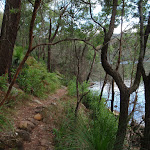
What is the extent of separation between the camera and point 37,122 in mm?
→ 3580

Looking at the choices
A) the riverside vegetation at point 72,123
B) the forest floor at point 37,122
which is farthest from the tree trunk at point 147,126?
the forest floor at point 37,122

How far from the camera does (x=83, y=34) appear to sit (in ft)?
13.5

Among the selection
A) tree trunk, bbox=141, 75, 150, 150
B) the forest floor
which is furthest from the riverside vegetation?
tree trunk, bbox=141, 75, 150, 150

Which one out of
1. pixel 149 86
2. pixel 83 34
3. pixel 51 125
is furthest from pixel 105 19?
pixel 51 125

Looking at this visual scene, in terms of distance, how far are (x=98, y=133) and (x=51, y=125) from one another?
1.81 meters

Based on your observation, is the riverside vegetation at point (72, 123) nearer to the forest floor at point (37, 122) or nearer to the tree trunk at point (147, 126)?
the forest floor at point (37, 122)

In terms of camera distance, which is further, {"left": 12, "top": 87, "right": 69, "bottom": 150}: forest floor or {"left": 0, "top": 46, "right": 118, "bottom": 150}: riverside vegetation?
{"left": 12, "top": 87, "right": 69, "bottom": 150}: forest floor

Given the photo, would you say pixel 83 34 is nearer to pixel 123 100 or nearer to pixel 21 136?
pixel 123 100

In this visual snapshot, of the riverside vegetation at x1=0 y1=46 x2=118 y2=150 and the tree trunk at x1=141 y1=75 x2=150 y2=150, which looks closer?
the riverside vegetation at x1=0 y1=46 x2=118 y2=150

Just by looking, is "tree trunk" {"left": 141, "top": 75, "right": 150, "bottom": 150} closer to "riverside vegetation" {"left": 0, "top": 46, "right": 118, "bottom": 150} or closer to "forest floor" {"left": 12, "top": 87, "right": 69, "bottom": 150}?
"riverside vegetation" {"left": 0, "top": 46, "right": 118, "bottom": 150}

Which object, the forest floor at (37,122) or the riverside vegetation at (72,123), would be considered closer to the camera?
the riverside vegetation at (72,123)

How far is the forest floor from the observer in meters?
2.80

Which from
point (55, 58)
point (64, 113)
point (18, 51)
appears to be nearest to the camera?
point (64, 113)

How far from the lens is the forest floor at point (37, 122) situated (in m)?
2.80
